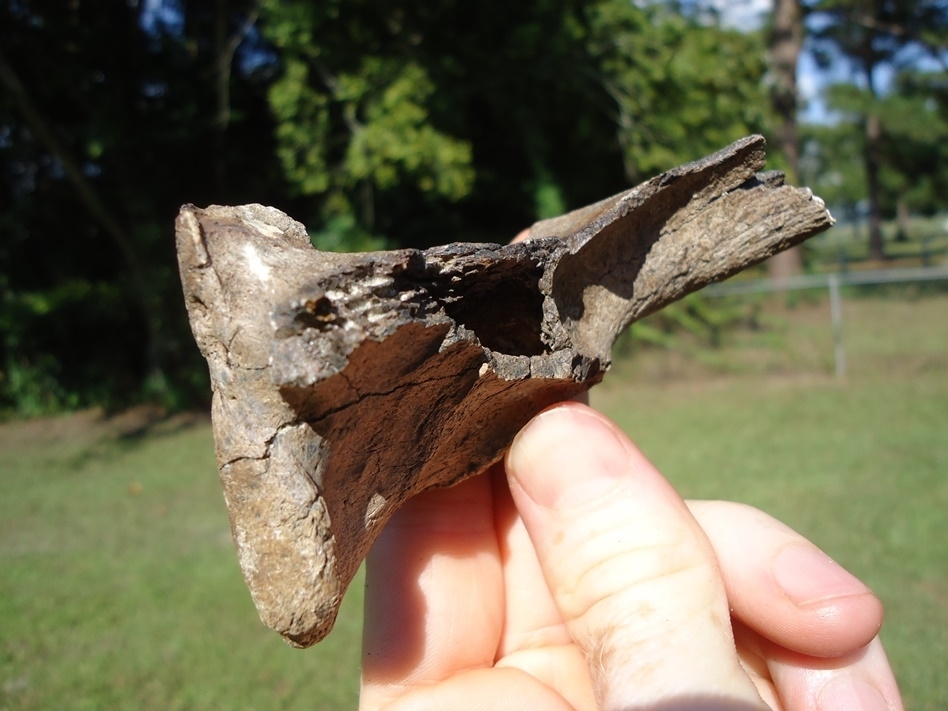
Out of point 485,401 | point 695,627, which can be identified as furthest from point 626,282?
point 695,627

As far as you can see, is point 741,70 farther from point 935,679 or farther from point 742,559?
point 742,559

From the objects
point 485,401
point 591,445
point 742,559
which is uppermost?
point 485,401

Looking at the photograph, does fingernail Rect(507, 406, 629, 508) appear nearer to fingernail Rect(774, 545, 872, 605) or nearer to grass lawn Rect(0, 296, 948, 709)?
fingernail Rect(774, 545, 872, 605)

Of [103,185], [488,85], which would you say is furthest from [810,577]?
[103,185]

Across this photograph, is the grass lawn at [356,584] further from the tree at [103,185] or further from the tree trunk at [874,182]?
the tree trunk at [874,182]

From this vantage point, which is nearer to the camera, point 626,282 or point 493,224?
point 626,282

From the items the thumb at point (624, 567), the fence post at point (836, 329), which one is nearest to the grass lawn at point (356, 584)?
the fence post at point (836, 329)

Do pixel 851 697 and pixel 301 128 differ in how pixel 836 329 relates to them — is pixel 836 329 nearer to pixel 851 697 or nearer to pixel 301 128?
pixel 301 128

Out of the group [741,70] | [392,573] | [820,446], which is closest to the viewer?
[392,573]
